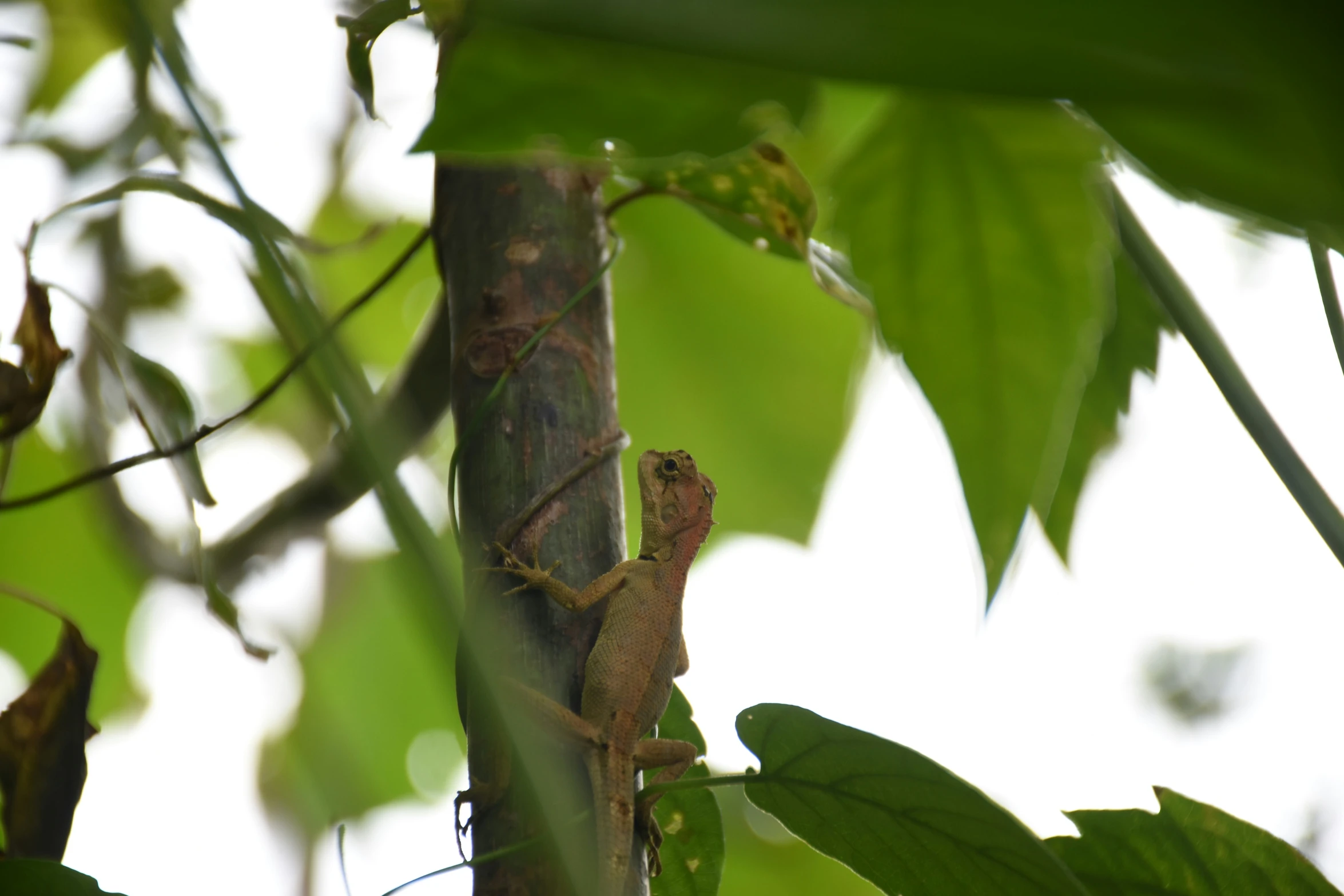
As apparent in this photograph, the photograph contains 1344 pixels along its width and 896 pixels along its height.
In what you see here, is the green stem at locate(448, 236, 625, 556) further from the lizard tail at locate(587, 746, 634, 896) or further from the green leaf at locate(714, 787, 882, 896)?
the green leaf at locate(714, 787, 882, 896)

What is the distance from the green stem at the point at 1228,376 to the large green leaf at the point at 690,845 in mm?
936

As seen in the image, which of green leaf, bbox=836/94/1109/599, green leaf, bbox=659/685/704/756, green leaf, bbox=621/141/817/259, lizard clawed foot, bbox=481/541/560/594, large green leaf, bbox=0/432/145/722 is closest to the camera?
green leaf, bbox=836/94/1109/599

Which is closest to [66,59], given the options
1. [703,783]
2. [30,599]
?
[30,599]

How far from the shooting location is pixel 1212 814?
1.37 meters

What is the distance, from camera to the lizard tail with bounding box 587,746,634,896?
137cm

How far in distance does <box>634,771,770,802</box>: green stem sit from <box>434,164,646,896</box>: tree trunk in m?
0.08

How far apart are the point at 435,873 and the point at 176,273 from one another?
2813mm

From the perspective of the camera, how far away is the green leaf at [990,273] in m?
0.92

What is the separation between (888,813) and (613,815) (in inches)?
15.7

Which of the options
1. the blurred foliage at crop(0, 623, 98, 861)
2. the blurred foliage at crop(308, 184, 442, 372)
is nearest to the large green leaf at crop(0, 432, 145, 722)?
the blurred foliage at crop(308, 184, 442, 372)

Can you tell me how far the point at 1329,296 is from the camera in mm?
1167

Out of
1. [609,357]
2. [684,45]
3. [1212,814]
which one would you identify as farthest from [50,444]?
[684,45]

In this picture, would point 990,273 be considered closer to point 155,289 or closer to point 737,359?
point 737,359

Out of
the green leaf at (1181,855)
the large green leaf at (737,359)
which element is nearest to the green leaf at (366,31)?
the green leaf at (1181,855)
